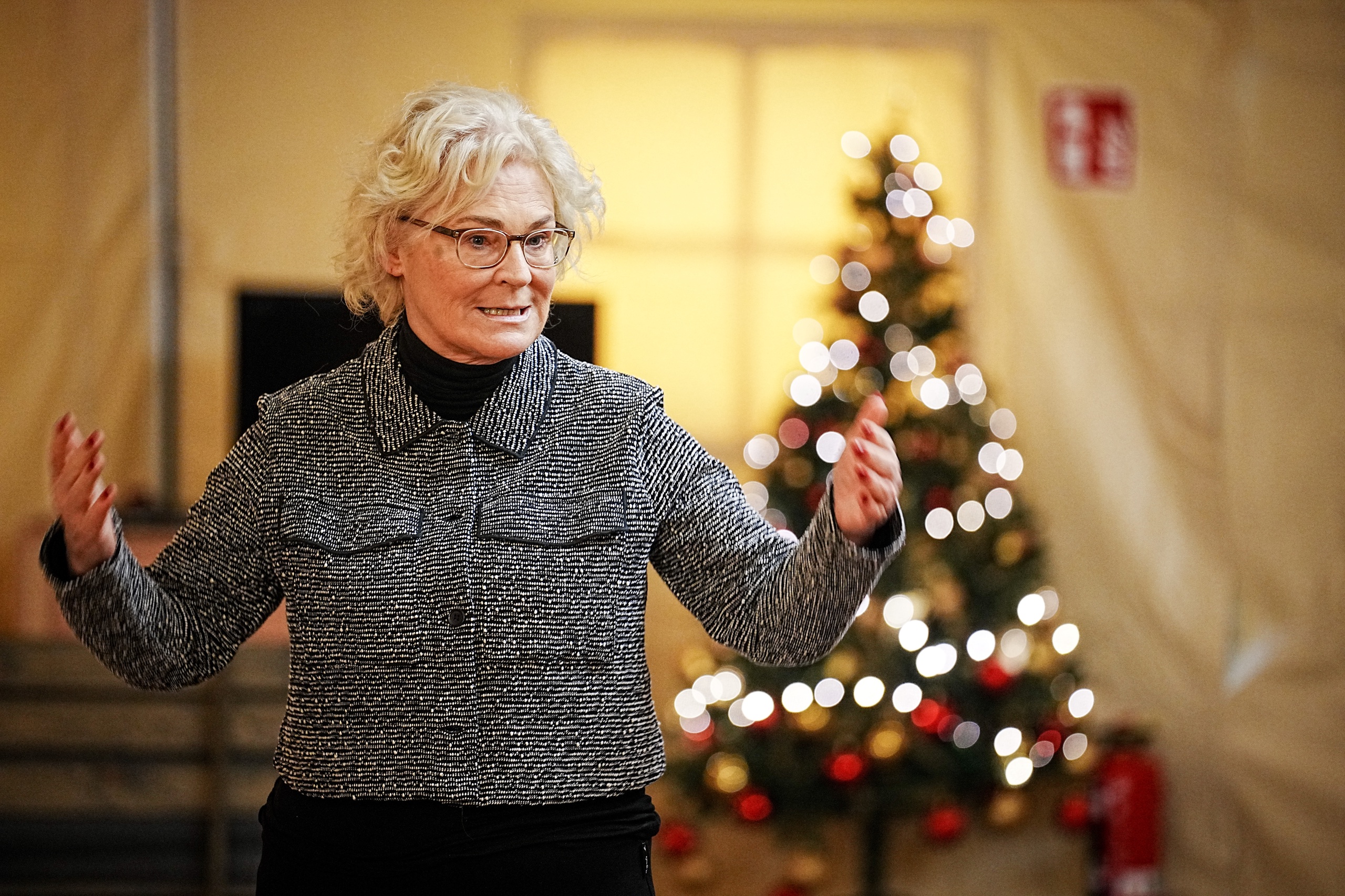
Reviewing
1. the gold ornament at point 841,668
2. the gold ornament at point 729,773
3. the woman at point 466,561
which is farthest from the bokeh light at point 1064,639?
the woman at point 466,561

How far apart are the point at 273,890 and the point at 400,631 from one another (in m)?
0.31

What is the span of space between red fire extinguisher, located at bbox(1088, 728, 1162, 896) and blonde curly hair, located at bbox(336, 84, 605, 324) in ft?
8.76

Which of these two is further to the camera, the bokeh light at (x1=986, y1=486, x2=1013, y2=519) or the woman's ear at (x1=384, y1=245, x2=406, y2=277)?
the bokeh light at (x1=986, y1=486, x2=1013, y2=519)

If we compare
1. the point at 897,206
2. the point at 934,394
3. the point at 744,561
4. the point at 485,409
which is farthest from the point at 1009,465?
the point at 485,409

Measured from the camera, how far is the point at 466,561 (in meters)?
1.37

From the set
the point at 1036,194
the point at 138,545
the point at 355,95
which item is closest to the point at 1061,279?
the point at 1036,194

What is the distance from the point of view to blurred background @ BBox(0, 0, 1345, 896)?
3.67 m

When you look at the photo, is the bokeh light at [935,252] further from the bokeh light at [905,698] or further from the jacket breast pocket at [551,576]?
the jacket breast pocket at [551,576]

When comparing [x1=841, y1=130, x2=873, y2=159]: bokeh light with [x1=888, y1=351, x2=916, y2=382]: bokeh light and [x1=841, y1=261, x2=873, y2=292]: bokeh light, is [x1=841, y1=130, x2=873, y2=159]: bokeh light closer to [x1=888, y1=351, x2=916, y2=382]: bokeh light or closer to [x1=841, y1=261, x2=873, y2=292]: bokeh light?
[x1=841, y1=261, x2=873, y2=292]: bokeh light

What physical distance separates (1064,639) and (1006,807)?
48cm

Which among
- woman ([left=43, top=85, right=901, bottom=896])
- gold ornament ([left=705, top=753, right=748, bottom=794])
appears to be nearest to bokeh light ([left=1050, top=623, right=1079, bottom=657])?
gold ornament ([left=705, top=753, right=748, bottom=794])

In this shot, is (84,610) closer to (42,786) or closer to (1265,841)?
(42,786)

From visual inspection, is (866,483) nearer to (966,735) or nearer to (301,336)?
(301,336)

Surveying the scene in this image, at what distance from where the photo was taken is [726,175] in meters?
3.83
